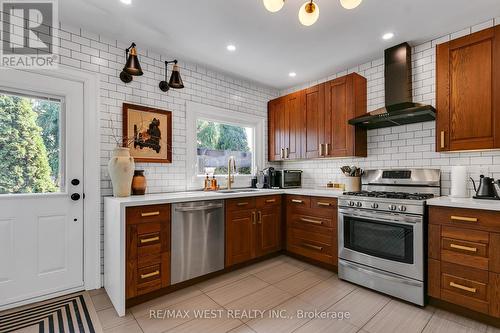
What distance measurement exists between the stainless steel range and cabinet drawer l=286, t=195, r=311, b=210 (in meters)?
0.49

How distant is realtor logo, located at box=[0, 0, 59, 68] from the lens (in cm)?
215

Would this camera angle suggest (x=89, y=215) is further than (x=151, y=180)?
No

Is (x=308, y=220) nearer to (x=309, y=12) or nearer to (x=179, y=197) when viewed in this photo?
(x=179, y=197)

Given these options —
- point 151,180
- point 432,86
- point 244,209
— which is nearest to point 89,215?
point 151,180

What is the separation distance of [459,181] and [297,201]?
1712mm

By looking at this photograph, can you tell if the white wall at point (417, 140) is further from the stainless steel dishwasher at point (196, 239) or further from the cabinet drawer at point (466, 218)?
the stainless steel dishwasher at point (196, 239)

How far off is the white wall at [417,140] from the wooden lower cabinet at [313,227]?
2.55ft

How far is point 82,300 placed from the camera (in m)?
2.29

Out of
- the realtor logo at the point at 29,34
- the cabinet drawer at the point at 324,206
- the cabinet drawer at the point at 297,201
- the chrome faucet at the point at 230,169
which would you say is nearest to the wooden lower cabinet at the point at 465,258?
the cabinet drawer at the point at 324,206

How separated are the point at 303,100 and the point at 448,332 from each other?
117 inches

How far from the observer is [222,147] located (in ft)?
12.5

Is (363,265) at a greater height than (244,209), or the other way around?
(244,209)

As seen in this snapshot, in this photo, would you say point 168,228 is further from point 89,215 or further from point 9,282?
point 9,282

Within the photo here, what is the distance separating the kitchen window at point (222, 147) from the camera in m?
3.53
